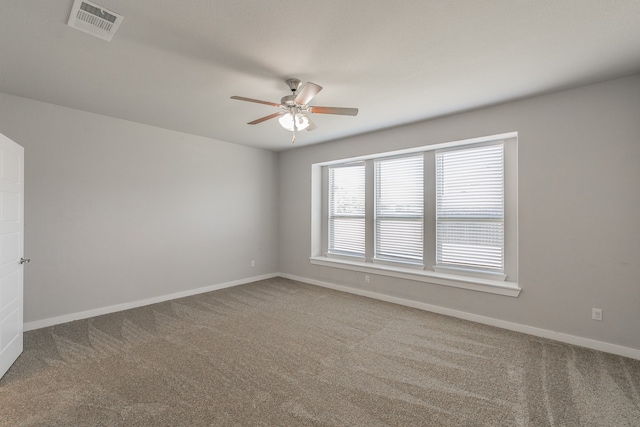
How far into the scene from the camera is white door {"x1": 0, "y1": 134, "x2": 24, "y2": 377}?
251 centimetres

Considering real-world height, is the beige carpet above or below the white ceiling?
below

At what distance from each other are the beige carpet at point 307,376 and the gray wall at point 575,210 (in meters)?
0.36

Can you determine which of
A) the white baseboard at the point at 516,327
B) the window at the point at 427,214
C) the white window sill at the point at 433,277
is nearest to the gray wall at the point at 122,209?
the window at the point at 427,214

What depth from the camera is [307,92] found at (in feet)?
8.34

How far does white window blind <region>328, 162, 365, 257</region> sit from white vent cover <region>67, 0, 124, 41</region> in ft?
13.1

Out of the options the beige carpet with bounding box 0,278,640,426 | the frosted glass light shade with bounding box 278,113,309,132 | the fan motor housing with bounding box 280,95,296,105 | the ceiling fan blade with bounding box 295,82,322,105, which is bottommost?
the beige carpet with bounding box 0,278,640,426

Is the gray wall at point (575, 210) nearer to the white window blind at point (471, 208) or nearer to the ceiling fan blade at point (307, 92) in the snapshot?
the white window blind at point (471, 208)

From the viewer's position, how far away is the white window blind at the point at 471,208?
383cm

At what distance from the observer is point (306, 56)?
246 centimetres

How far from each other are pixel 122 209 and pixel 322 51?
3589 millimetres

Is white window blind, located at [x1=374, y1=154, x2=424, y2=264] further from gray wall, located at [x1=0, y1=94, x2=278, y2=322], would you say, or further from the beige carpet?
gray wall, located at [x1=0, y1=94, x2=278, y2=322]

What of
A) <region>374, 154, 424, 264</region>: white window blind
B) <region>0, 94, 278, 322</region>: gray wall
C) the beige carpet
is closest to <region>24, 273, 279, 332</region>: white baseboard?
<region>0, 94, 278, 322</region>: gray wall

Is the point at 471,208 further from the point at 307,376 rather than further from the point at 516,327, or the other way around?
the point at 307,376

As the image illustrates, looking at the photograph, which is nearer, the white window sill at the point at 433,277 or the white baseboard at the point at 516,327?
the white baseboard at the point at 516,327
